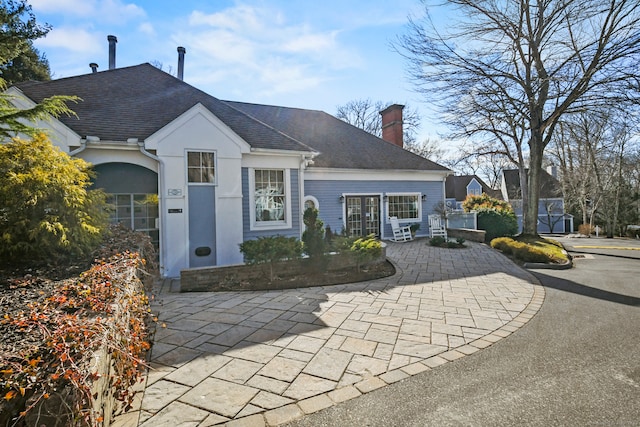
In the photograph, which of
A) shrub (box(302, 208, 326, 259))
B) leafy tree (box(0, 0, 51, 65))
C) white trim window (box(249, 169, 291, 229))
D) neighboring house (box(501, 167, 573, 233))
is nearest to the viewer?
leafy tree (box(0, 0, 51, 65))

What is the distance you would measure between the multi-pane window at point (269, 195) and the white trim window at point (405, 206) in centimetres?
620

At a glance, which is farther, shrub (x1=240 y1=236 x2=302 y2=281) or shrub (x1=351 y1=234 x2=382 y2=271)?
shrub (x1=351 y1=234 x2=382 y2=271)

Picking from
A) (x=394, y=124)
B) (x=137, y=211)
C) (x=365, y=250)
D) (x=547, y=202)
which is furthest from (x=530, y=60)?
(x=547, y=202)

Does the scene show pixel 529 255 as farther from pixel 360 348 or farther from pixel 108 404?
pixel 108 404

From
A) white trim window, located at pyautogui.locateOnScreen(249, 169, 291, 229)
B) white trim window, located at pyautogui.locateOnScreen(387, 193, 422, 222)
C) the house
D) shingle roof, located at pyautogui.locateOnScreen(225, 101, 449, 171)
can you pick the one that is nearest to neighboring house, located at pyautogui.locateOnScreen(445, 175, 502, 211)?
shingle roof, located at pyautogui.locateOnScreen(225, 101, 449, 171)

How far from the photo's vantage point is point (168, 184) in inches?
309

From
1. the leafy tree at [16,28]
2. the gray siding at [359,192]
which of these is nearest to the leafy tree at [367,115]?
the gray siding at [359,192]

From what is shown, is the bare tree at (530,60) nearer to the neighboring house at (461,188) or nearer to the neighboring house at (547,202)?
the neighboring house at (547,202)

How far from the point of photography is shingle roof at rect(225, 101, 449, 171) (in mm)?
13680

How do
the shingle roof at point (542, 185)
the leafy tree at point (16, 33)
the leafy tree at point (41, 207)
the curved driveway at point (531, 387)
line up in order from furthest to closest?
1. the shingle roof at point (542, 185)
2. the leafy tree at point (16, 33)
3. the leafy tree at point (41, 207)
4. the curved driveway at point (531, 387)

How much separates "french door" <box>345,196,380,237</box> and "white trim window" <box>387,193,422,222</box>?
0.74 metres

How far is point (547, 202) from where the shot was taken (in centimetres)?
2859

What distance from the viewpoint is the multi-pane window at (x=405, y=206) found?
14.4 m

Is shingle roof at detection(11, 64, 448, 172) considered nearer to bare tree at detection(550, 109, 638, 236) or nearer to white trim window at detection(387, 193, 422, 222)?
white trim window at detection(387, 193, 422, 222)
